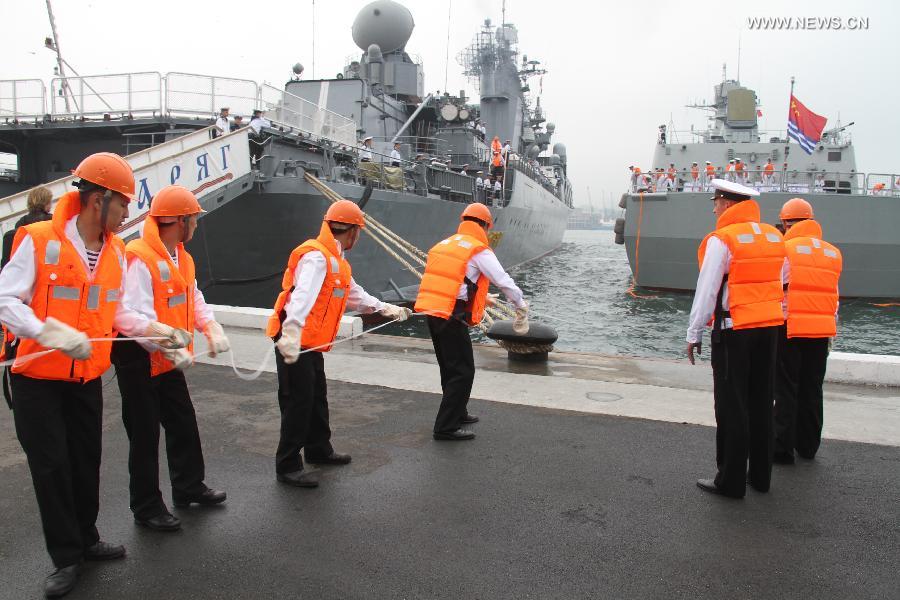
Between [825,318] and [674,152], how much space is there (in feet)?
74.4

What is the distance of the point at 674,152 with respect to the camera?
25391 mm

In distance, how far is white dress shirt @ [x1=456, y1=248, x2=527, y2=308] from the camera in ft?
15.7

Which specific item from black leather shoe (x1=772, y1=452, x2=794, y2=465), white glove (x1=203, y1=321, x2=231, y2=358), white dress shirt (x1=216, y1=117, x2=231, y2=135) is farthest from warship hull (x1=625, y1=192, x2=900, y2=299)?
white glove (x1=203, y1=321, x2=231, y2=358)

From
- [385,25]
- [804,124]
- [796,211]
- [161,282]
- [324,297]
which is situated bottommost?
[324,297]

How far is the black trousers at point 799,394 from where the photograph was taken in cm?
439

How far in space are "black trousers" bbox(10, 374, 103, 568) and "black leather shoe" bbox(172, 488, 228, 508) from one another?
2.11 feet

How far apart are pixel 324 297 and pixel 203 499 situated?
135cm

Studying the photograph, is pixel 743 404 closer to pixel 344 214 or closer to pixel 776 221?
pixel 344 214

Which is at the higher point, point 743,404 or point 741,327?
point 741,327

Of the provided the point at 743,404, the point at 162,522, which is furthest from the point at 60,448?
the point at 743,404

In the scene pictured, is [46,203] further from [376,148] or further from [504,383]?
[376,148]

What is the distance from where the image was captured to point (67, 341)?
2.46m

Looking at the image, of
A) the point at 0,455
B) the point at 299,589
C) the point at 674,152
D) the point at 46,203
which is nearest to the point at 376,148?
the point at 674,152

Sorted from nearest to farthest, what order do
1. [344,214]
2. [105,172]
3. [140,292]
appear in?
[105,172], [140,292], [344,214]
